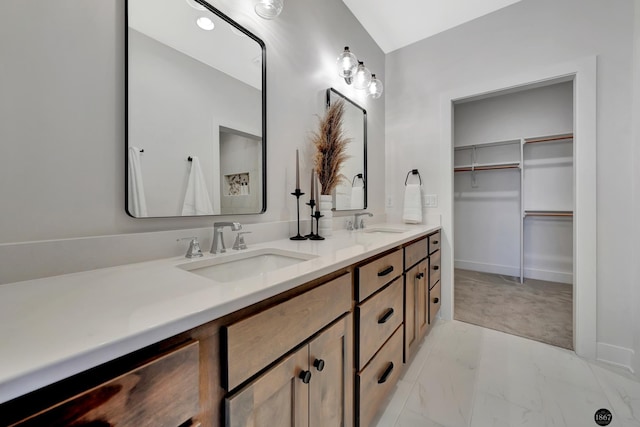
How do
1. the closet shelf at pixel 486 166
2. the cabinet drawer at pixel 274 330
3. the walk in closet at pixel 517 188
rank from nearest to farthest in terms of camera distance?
1. the cabinet drawer at pixel 274 330
2. the walk in closet at pixel 517 188
3. the closet shelf at pixel 486 166

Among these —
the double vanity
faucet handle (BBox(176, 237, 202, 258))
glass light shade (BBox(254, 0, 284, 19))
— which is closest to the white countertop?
the double vanity

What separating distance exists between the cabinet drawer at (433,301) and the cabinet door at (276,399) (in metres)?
1.42

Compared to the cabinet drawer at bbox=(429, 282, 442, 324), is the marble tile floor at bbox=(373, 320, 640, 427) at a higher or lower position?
lower

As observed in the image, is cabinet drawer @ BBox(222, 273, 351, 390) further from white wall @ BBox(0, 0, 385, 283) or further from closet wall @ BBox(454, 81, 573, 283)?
closet wall @ BBox(454, 81, 573, 283)

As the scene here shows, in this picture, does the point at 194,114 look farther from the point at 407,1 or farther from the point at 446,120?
the point at 446,120

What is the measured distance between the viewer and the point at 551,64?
1799 millimetres

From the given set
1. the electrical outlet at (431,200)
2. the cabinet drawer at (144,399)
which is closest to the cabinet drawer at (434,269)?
the electrical outlet at (431,200)

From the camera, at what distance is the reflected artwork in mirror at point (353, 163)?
1.91 metres

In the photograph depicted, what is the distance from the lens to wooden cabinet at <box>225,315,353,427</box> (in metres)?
0.56

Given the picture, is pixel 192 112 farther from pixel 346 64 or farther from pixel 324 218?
pixel 346 64

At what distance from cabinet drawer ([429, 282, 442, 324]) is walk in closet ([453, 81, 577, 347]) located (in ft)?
2.36

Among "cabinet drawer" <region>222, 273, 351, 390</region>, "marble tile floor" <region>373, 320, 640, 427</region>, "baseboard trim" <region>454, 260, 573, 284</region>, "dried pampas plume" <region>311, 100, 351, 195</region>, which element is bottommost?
"marble tile floor" <region>373, 320, 640, 427</region>

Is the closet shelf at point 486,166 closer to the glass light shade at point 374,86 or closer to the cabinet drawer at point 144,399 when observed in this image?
the glass light shade at point 374,86

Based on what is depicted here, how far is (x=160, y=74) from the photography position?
0.92 meters
